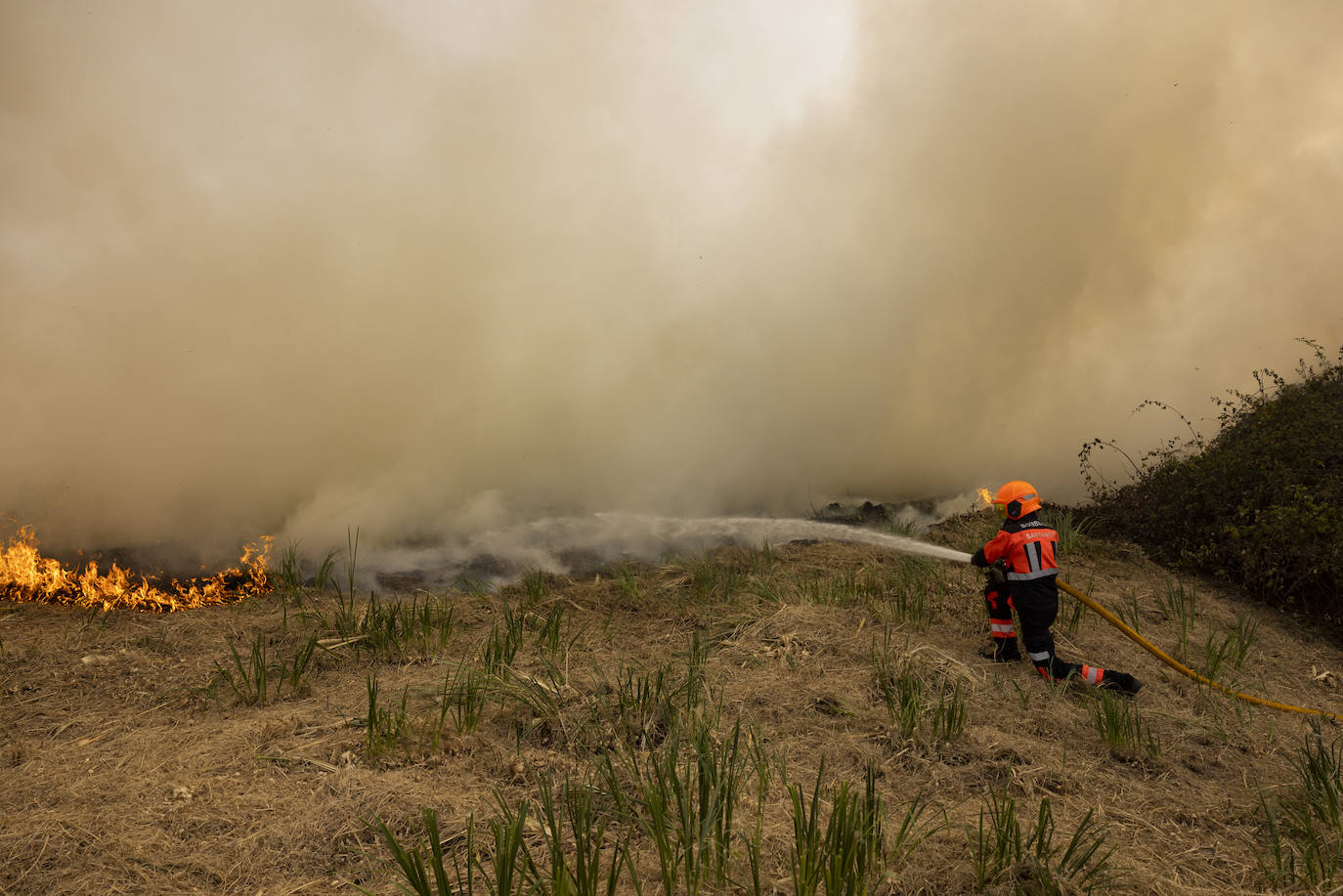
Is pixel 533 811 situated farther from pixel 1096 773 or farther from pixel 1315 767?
pixel 1315 767

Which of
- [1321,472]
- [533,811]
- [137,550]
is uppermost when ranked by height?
[137,550]

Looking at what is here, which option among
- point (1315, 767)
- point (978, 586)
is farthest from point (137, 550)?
point (1315, 767)

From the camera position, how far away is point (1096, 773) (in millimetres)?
4066

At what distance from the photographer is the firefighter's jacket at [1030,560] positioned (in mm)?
5461

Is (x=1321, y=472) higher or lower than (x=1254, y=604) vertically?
higher

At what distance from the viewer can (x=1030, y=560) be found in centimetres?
546

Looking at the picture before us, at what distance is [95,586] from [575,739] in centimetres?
597

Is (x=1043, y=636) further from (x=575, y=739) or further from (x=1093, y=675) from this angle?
(x=575, y=739)

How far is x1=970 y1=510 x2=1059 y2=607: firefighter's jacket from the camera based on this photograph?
546 cm

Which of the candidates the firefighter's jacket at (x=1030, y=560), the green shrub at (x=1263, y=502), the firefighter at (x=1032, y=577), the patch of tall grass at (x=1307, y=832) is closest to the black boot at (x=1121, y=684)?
the firefighter at (x=1032, y=577)

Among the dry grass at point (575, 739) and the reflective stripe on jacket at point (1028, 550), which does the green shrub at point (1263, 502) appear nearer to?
the dry grass at point (575, 739)

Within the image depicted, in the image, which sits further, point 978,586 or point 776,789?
point 978,586

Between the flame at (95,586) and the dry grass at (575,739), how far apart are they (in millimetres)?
327

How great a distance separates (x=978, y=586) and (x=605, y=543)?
514cm
